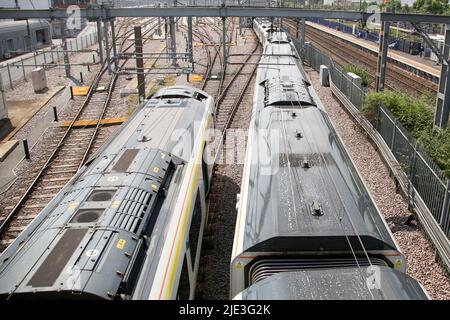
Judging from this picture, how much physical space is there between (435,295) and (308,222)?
4.45 metres

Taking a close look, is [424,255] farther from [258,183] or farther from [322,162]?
[258,183]

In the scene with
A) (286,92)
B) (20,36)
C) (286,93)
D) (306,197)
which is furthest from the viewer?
(20,36)

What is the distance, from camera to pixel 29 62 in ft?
117

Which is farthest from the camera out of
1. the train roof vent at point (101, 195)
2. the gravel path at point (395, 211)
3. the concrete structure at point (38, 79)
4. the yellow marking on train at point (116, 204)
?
the concrete structure at point (38, 79)

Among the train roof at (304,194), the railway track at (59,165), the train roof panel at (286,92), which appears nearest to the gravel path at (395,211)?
the train roof at (304,194)

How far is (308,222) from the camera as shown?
6.07 meters

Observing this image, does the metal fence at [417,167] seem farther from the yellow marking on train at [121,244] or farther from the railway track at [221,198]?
the yellow marking on train at [121,244]

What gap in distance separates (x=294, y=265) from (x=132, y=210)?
2.53m

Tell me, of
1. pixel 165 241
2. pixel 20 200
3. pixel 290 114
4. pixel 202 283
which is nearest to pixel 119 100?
pixel 20 200

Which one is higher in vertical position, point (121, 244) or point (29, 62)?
point (29, 62)

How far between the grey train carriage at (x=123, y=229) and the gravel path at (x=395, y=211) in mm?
4869

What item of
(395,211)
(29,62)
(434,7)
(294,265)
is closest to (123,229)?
(294,265)

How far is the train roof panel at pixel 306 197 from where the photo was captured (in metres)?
5.79

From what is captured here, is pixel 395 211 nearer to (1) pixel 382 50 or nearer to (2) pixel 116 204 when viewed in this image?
(2) pixel 116 204
